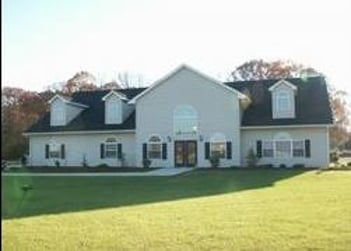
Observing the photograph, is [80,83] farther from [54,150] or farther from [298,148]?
[298,148]

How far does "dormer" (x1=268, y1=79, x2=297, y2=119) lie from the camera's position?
127ft

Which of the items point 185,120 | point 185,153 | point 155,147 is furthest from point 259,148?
point 155,147

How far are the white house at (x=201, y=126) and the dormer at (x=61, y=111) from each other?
23.4 inches

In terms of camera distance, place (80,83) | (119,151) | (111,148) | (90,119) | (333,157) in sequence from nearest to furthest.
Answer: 1. (119,151)
2. (111,148)
3. (90,119)
4. (333,157)
5. (80,83)

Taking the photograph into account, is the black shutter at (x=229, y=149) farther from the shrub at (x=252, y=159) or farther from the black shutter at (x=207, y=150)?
the black shutter at (x=207, y=150)

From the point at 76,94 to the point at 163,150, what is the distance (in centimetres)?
1238

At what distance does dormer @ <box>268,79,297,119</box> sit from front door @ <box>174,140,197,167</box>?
18.5 feet

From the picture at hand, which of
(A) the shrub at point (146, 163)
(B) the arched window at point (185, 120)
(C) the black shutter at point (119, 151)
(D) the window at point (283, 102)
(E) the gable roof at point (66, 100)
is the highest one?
(E) the gable roof at point (66, 100)

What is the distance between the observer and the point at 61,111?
1759 inches

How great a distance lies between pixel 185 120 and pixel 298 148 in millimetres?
7495

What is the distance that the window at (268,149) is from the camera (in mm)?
38125

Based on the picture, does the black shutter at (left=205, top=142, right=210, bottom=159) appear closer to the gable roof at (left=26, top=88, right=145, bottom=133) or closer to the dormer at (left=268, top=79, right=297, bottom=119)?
the dormer at (left=268, top=79, right=297, bottom=119)

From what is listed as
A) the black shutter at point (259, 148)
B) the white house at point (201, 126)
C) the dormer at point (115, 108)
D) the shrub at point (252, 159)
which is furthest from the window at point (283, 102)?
the dormer at point (115, 108)

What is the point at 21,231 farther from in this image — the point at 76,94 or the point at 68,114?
the point at 76,94
